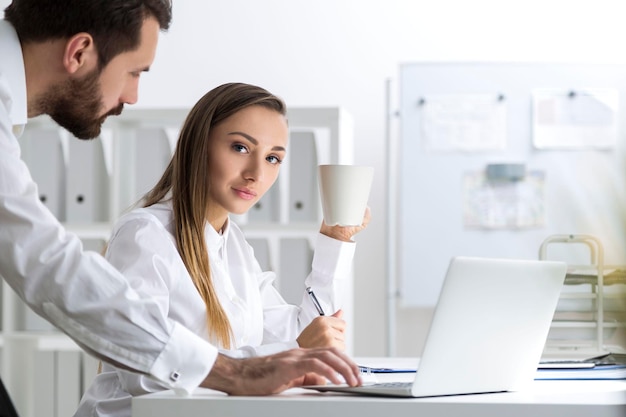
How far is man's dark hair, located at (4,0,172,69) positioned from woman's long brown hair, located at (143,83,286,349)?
340 millimetres

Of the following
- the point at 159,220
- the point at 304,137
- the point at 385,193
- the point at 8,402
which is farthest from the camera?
the point at 385,193

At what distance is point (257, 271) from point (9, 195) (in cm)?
84

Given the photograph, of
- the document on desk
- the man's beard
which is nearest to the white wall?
the document on desk

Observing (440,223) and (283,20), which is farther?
(283,20)

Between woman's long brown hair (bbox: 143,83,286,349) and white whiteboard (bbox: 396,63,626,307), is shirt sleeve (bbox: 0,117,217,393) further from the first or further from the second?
white whiteboard (bbox: 396,63,626,307)

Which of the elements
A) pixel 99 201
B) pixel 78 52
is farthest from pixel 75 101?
pixel 99 201

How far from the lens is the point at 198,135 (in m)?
1.74

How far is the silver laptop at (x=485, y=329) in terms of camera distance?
1.04 m

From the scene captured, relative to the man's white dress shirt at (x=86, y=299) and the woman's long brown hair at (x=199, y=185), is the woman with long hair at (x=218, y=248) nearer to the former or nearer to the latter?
the woman's long brown hair at (x=199, y=185)

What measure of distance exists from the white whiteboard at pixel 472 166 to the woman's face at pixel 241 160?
1.93m

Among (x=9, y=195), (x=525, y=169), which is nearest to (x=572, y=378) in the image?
(x=9, y=195)

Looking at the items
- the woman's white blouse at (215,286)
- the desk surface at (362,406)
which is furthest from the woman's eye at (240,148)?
the desk surface at (362,406)

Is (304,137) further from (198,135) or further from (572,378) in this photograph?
(572,378)

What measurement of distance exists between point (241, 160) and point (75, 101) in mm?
407
